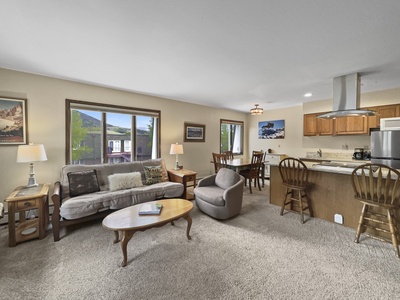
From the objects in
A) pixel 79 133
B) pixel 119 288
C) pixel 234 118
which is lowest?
pixel 119 288

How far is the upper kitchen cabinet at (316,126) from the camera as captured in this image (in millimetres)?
4635

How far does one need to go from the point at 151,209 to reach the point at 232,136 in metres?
4.88

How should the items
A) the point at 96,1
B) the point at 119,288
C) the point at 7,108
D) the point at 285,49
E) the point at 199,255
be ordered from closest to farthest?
the point at 96,1
the point at 119,288
the point at 199,255
the point at 285,49
the point at 7,108

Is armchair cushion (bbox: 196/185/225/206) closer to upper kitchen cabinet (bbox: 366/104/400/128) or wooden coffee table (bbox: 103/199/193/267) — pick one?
wooden coffee table (bbox: 103/199/193/267)

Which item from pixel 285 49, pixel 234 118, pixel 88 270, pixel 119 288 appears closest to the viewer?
pixel 119 288

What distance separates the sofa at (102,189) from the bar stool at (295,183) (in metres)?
1.92

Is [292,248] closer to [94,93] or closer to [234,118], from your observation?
[94,93]

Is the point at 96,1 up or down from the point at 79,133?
up

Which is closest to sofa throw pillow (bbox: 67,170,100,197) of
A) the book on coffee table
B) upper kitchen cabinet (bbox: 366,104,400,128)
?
the book on coffee table

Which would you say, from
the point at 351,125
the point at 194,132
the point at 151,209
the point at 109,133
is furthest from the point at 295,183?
the point at 109,133

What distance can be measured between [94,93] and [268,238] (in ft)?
13.2

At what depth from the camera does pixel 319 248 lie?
2148 millimetres

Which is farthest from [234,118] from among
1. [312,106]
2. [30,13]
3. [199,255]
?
[30,13]

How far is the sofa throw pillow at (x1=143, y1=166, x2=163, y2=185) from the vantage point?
11.8 feet
